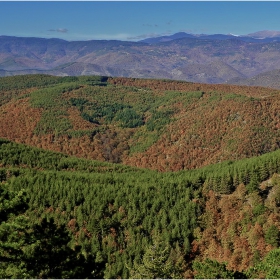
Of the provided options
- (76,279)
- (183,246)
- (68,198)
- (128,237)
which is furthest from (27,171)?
(76,279)

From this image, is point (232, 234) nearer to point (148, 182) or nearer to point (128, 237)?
point (128, 237)

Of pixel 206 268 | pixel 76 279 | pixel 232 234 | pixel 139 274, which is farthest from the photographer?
pixel 232 234

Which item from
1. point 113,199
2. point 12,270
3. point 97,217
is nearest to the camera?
point 12,270

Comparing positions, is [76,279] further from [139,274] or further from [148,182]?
[148,182]

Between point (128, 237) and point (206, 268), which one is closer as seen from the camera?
point (206, 268)

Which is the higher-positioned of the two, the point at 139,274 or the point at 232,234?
the point at 139,274

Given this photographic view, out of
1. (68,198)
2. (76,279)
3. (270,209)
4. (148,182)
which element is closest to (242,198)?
(270,209)

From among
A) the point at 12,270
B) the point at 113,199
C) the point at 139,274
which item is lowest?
the point at 113,199

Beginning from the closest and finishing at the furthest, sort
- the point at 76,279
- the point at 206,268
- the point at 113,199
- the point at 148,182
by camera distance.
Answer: the point at 76,279, the point at 206,268, the point at 113,199, the point at 148,182

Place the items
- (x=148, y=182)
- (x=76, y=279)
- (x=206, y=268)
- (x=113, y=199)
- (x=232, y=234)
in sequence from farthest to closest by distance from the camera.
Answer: (x=148, y=182) < (x=113, y=199) < (x=232, y=234) < (x=206, y=268) < (x=76, y=279)
